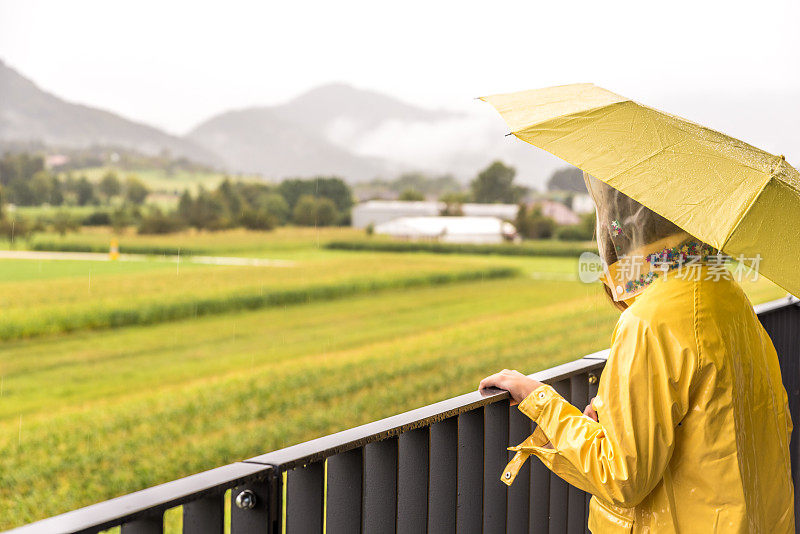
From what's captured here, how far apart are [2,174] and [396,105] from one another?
17.2m

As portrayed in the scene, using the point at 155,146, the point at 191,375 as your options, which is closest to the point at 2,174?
the point at 155,146

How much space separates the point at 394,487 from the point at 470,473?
23 cm

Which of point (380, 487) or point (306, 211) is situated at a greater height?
point (306, 211)

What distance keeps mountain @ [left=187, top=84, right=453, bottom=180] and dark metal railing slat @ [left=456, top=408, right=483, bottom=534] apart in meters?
29.3

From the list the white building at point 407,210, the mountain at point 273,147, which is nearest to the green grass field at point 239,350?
the white building at point 407,210

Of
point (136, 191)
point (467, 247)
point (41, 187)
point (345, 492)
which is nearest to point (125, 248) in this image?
point (136, 191)

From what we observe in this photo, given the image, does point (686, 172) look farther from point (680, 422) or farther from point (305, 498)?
point (305, 498)

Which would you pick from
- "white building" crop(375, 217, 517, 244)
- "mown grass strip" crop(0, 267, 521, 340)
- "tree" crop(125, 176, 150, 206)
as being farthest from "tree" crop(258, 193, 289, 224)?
"tree" crop(125, 176, 150, 206)

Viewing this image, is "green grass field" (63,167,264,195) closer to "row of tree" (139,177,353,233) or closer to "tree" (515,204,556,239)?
"row of tree" (139,177,353,233)

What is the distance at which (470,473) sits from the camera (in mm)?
1464

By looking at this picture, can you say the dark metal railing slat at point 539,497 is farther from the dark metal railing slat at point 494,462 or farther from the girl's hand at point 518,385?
the girl's hand at point 518,385

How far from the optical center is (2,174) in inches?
921

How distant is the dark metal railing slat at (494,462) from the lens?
150 cm

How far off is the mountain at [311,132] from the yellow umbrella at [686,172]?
29419mm
